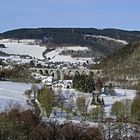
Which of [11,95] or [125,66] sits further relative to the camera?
[125,66]

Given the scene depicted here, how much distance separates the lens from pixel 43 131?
3000 centimetres

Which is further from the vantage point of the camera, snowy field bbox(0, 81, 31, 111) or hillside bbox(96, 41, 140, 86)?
hillside bbox(96, 41, 140, 86)

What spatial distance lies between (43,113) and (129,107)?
897 centimetres

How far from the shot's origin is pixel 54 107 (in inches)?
2053

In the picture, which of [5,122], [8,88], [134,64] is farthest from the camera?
[134,64]

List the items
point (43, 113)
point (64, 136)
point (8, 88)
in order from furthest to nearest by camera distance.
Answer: point (8, 88), point (43, 113), point (64, 136)

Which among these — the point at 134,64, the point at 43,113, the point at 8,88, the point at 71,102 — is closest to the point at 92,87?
the point at 8,88

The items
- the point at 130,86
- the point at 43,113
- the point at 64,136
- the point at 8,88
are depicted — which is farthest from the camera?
the point at 130,86

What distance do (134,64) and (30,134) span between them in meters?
80.8

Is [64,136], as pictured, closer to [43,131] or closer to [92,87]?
[43,131]

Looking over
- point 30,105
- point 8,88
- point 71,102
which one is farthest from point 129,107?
point 8,88

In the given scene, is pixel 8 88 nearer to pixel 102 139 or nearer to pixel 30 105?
pixel 30 105

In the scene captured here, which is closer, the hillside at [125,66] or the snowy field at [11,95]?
the snowy field at [11,95]

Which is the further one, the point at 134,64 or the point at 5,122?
the point at 134,64
